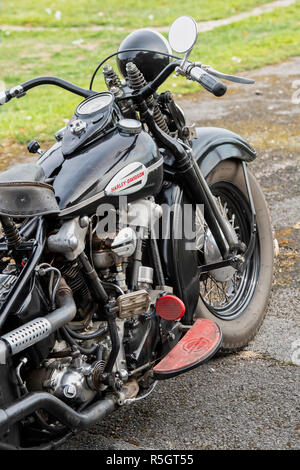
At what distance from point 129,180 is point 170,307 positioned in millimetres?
608

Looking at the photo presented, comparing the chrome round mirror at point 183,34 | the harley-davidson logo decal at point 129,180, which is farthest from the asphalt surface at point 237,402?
the chrome round mirror at point 183,34

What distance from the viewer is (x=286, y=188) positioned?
252 inches

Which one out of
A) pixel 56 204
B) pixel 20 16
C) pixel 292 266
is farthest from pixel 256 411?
pixel 20 16

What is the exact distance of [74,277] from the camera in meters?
2.90

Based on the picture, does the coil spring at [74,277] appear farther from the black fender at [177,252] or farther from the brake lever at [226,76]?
the brake lever at [226,76]

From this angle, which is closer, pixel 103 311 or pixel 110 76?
pixel 103 311

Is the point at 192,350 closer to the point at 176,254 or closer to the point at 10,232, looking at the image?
the point at 176,254

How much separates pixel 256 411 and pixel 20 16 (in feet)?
51.1

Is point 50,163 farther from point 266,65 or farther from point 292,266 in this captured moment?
point 266,65

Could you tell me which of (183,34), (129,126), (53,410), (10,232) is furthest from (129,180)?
(53,410)

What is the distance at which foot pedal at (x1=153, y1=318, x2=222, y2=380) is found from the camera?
10.3ft

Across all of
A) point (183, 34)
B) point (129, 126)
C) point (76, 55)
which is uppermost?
point (183, 34)

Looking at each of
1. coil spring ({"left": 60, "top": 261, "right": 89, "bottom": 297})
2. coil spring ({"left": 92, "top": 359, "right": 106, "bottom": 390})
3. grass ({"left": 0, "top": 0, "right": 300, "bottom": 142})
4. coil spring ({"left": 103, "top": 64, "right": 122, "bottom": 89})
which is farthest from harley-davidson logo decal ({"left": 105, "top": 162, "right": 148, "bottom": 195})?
grass ({"left": 0, "top": 0, "right": 300, "bottom": 142})

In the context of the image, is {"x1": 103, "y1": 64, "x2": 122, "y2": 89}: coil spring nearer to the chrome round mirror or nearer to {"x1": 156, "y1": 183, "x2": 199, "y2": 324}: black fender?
the chrome round mirror
